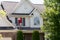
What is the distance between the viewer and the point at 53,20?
88.7 ft

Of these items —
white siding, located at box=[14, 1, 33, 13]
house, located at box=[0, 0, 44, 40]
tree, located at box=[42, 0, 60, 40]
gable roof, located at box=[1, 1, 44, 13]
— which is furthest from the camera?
gable roof, located at box=[1, 1, 44, 13]

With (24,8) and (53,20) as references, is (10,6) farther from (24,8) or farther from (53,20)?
(53,20)

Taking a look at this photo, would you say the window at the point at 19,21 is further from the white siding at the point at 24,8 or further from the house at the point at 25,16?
the white siding at the point at 24,8

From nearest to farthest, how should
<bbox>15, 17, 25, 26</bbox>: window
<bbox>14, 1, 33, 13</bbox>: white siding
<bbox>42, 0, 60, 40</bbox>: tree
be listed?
<bbox>42, 0, 60, 40</bbox>: tree < <bbox>15, 17, 25, 26</bbox>: window < <bbox>14, 1, 33, 13</bbox>: white siding

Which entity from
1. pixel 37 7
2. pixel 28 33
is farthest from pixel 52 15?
pixel 37 7

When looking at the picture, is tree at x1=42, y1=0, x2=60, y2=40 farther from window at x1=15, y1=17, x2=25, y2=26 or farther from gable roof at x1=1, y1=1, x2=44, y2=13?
gable roof at x1=1, y1=1, x2=44, y2=13

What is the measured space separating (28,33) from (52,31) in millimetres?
11293

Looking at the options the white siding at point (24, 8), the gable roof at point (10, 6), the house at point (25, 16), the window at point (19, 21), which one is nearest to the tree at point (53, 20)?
the window at point (19, 21)

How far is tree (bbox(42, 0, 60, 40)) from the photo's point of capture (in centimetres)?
2694

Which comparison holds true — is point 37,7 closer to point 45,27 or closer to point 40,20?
point 40,20

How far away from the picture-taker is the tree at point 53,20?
88.4 ft

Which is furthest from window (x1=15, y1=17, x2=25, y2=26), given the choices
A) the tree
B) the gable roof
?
the tree

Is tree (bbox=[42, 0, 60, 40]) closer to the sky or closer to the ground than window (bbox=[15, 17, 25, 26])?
closer to the sky

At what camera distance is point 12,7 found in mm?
41625
